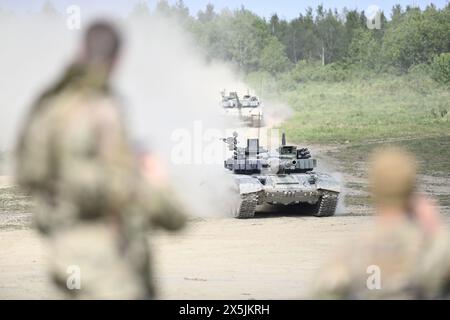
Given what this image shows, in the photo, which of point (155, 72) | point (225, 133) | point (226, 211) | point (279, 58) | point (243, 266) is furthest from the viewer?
point (279, 58)

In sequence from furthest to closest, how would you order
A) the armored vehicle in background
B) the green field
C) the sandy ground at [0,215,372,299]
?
1. the armored vehicle in background
2. the green field
3. the sandy ground at [0,215,372,299]

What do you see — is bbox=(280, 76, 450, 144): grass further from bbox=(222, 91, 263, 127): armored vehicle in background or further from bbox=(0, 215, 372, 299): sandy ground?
bbox=(0, 215, 372, 299): sandy ground

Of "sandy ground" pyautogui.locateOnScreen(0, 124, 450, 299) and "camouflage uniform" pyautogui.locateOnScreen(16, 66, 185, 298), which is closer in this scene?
"camouflage uniform" pyautogui.locateOnScreen(16, 66, 185, 298)

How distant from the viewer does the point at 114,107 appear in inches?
90.2

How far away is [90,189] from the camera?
225 centimetres

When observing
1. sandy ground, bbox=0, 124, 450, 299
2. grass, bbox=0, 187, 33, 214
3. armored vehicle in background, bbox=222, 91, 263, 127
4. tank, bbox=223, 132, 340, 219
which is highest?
armored vehicle in background, bbox=222, 91, 263, 127

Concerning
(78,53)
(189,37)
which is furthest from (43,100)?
(189,37)

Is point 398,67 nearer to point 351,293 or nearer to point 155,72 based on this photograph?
point 155,72

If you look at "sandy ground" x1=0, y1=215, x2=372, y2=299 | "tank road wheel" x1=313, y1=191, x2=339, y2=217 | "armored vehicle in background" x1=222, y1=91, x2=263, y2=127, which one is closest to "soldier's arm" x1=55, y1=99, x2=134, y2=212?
"sandy ground" x1=0, y1=215, x2=372, y2=299

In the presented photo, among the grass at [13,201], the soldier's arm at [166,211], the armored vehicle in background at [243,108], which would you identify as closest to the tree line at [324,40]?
the armored vehicle in background at [243,108]

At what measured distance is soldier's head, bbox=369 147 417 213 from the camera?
2.24 metres

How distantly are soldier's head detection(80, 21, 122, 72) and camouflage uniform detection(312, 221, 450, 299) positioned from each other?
1.79 ft
